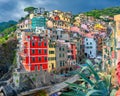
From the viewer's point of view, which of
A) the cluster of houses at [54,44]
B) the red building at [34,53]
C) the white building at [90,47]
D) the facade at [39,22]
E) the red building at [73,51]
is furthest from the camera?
the white building at [90,47]

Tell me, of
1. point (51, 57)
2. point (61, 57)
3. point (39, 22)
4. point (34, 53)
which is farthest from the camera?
point (39, 22)

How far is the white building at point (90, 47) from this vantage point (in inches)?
2579

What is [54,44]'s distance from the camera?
52.5m

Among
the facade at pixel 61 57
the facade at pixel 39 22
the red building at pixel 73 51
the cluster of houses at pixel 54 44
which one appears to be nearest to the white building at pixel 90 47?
the cluster of houses at pixel 54 44

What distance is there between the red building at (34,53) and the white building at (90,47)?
55.9ft

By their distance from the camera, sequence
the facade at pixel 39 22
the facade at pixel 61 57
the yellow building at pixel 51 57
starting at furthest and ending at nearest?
the facade at pixel 39 22, the facade at pixel 61 57, the yellow building at pixel 51 57

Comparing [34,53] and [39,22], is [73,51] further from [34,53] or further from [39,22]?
[34,53]

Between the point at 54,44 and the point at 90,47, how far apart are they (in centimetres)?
1557

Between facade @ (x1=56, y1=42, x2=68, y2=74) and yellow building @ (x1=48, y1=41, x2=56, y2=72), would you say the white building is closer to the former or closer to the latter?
facade @ (x1=56, y1=42, x2=68, y2=74)

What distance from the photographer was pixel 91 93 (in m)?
5.41

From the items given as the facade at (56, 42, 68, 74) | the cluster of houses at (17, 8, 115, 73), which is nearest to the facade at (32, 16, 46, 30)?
the cluster of houses at (17, 8, 115, 73)

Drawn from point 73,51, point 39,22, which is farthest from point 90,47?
point 39,22

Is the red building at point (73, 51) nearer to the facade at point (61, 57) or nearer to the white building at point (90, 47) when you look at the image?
the facade at point (61, 57)

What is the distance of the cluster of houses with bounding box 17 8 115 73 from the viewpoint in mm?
49000
